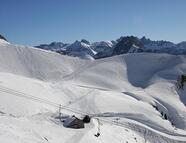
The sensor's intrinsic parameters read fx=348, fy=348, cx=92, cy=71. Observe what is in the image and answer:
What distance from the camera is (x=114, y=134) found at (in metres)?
35.8

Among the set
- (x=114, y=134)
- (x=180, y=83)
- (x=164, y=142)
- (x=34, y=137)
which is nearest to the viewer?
(x=34, y=137)

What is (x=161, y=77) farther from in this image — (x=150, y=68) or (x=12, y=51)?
(x=12, y=51)

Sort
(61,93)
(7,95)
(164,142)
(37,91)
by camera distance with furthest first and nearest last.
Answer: (61,93) < (37,91) < (7,95) < (164,142)

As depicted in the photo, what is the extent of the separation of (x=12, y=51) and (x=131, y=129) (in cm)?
8980

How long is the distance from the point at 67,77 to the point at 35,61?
19.2 metres

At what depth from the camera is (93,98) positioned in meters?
67.7

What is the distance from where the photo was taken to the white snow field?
101 ft

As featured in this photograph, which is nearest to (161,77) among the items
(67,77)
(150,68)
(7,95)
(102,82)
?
(150,68)

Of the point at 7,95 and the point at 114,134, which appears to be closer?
the point at 114,134

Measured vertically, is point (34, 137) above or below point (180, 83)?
below

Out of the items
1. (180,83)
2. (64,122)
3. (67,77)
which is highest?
(180,83)

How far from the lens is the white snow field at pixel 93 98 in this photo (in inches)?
1207

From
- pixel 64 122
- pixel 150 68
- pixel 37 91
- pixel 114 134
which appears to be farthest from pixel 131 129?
pixel 150 68

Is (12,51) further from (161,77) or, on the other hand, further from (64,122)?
(64,122)
